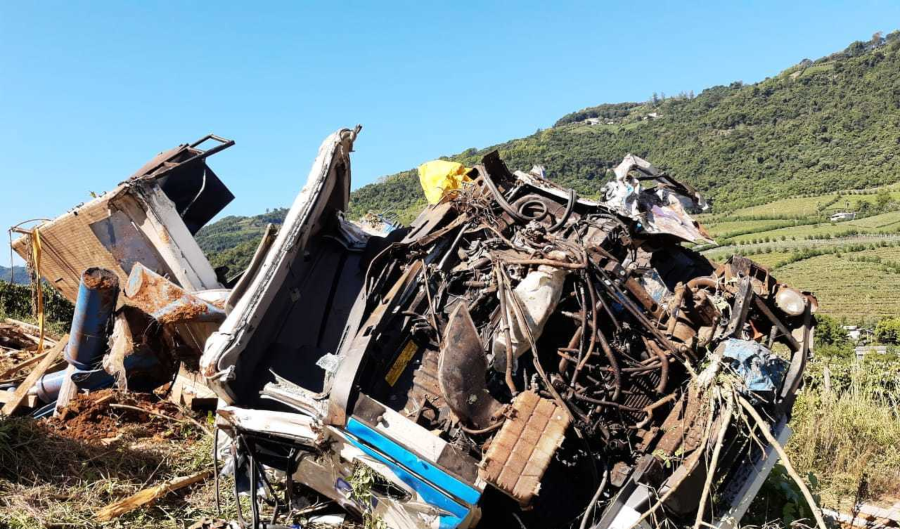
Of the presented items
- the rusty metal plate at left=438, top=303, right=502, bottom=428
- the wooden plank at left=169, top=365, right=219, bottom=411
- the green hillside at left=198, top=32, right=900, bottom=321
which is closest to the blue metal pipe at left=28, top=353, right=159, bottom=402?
the wooden plank at left=169, top=365, right=219, bottom=411

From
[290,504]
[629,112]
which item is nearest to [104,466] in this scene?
[290,504]

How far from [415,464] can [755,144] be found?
85200mm

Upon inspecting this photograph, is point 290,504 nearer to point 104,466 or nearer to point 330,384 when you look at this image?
point 330,384

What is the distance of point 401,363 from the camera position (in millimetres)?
3762

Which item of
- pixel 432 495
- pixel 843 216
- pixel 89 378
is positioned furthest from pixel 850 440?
pixel 843 216

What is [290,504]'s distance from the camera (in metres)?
3.92

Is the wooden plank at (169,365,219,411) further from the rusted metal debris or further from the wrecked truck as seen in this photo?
the wrecked truck

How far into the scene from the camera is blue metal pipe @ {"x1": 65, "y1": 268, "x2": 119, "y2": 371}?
512 centimetres

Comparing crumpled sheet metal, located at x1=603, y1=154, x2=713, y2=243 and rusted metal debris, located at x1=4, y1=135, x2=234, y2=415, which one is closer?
crumpled sheet metal, located at x1=603, y1=154, x2=713, y2=243

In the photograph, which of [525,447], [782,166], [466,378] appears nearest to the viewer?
[525,447]

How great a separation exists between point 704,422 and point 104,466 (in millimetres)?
4480

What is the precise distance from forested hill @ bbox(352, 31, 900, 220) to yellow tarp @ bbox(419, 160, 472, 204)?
45063mm

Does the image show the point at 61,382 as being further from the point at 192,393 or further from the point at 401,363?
the point at 401,363

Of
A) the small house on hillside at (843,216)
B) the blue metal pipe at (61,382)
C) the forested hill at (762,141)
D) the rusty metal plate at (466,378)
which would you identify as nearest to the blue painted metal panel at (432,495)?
the rusty metal plate at (466,378)
